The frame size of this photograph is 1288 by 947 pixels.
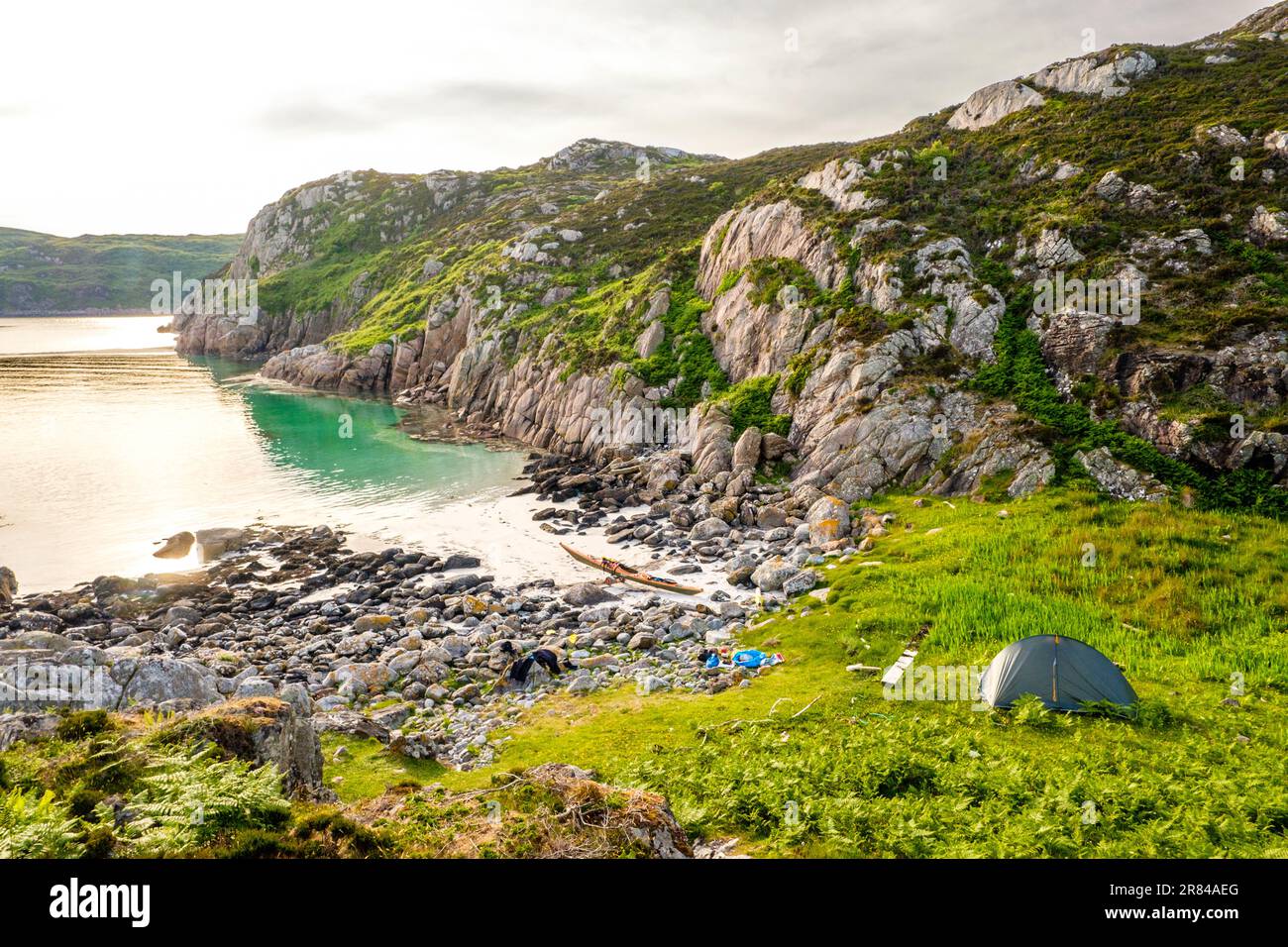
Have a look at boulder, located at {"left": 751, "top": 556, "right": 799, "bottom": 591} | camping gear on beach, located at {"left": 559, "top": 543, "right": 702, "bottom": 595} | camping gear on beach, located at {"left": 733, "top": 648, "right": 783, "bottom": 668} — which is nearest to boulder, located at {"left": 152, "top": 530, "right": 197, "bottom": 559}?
camping gear on beach, located at {"left": 559, "top": 543, "right": 702, "bottom": 595}

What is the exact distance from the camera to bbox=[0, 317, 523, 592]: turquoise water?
1779 inches

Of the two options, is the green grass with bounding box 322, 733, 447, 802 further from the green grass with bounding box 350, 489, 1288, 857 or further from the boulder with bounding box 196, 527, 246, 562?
the boulder with bounding box 196, 527, 246, 562

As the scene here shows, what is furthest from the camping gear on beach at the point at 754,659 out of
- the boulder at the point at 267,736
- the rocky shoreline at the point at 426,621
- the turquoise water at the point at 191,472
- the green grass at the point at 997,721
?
the turquoise water at the point at 191,472

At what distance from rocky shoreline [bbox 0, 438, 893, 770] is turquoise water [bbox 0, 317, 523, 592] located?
5.20 m

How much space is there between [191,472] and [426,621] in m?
43.9

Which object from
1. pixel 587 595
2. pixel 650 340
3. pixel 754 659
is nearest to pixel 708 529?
pixel 587 595

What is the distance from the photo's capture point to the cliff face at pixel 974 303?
37.7 metres

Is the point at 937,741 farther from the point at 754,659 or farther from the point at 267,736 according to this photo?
the point at 267,736

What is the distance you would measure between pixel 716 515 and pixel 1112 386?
24.9m

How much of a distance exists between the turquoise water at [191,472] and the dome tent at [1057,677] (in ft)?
121

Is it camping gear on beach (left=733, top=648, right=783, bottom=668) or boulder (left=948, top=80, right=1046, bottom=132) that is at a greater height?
boulder (left=948, top=80, right=1046, bottom=132)

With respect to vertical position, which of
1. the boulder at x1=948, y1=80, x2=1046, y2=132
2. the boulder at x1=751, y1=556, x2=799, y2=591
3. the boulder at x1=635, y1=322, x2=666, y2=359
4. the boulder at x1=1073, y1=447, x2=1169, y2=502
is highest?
the boulder at x1=948, y1=80, x2=1046, y2=132

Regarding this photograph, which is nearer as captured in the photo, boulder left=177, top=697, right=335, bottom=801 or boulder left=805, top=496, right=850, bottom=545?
boulder left=177, top=697, right=335, bottom=801

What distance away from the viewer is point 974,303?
1896 inches
